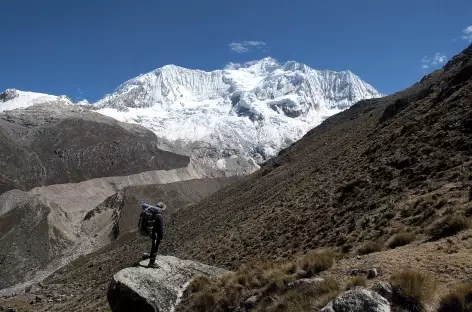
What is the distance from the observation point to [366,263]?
10094mm

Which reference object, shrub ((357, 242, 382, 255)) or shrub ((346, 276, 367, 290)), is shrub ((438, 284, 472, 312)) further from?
shrub ((357, 242, 382, 255))

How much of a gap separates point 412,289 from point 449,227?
5.44m

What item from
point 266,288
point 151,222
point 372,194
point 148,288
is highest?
point 372,194

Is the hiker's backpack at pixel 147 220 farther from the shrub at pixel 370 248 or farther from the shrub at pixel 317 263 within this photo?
the shrub at pixel 370 248

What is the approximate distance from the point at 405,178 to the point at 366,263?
14306mm

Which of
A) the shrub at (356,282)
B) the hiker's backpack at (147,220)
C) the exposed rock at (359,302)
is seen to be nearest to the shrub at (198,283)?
the hiker's backpack at (147,220)

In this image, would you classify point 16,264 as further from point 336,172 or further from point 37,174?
point 336,172

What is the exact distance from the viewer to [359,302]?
7820 mm

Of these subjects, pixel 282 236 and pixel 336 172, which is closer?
pixel 282 236

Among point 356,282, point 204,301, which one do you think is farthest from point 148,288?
point 356,282

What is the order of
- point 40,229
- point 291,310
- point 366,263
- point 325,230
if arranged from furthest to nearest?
1. point 40,229
2. point 325,230
3. point 366,263
4. point 291,310

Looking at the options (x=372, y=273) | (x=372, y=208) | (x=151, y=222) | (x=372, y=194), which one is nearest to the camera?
(x=372, y=273)

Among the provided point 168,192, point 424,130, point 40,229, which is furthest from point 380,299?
point 168,192

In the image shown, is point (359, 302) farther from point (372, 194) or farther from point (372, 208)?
point (372, 194)
